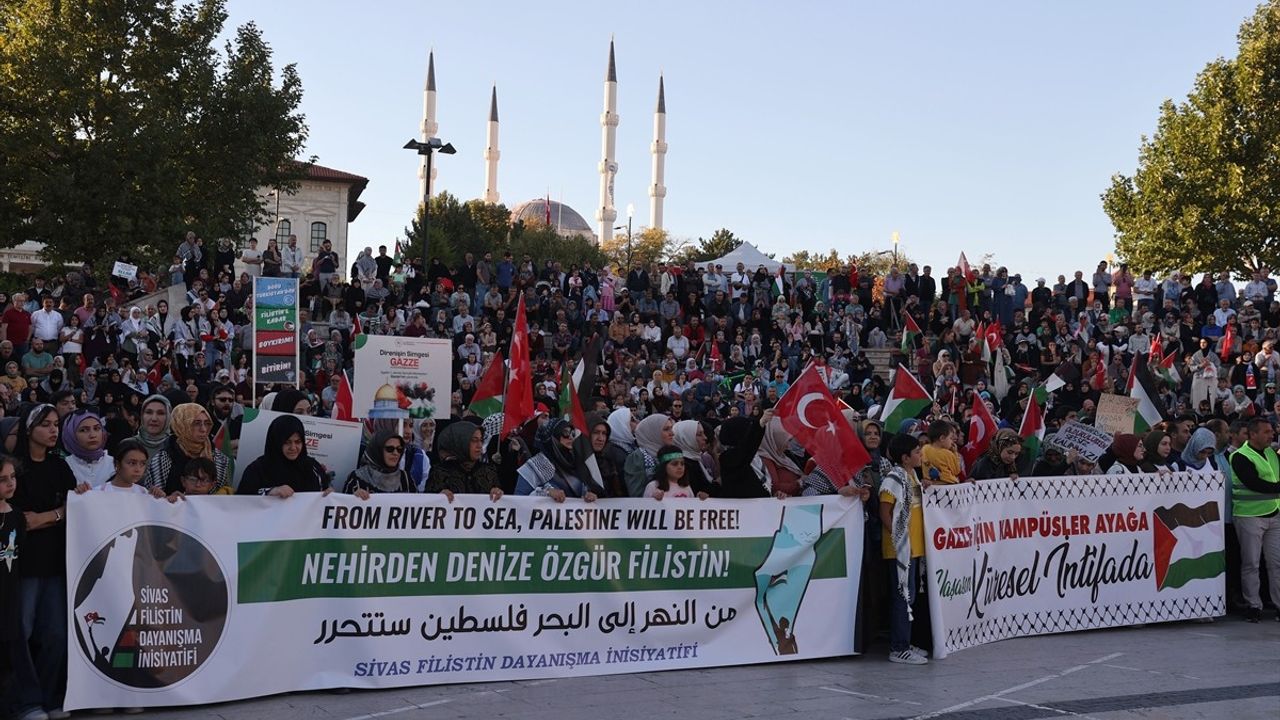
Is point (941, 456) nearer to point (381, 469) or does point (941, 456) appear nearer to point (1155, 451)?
point (1155, 451)

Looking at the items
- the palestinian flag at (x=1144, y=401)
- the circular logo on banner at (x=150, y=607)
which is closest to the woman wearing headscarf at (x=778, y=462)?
the circular logo on banner at (x=150, y=607)

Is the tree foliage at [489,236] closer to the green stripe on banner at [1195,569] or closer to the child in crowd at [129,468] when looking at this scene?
the green stripe on banner at [1195,569]

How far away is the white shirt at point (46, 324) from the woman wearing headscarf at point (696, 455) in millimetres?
13001

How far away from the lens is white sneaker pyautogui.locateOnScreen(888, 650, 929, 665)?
9.09 meters

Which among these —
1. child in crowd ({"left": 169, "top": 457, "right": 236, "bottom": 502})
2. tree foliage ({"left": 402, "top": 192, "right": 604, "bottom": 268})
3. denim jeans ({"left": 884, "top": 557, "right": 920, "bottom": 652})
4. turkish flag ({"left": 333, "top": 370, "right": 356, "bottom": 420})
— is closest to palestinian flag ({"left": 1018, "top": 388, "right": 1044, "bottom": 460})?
denim jeans ({"left": 884, "top": 557, "right": 920, "bottom": 652})

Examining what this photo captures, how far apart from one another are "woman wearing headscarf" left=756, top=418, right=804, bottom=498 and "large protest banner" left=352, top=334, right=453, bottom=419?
12.6 feet

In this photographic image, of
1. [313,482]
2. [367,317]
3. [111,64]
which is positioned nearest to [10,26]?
[111,64]

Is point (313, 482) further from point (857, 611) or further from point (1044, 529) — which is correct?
point (1044, 529)

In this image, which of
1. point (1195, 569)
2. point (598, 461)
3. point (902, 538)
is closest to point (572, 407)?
point (598, 461)

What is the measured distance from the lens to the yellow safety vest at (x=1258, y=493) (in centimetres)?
1143

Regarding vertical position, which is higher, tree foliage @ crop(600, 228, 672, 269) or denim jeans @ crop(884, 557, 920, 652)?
tree foliage @ crop(600, 228, 672, 269)

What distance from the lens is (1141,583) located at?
35.9 feet

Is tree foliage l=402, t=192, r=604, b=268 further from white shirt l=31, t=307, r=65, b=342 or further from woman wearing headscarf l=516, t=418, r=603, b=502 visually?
woman wearing headscarf l=516, t=418, r=603, b=502

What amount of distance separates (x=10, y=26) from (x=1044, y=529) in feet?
112
